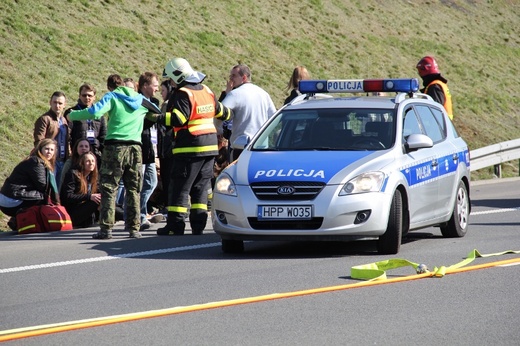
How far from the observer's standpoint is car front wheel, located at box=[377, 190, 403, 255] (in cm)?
1130

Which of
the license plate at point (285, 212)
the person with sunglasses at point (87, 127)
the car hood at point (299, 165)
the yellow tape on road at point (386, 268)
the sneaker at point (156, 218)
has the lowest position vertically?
the yellow tape on road at point (386, 268)

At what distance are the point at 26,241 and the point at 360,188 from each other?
168 inches

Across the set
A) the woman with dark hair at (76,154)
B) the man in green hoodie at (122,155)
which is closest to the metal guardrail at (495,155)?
the woman with dark hair at (76,154)

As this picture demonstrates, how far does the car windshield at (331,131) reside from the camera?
12055 mm

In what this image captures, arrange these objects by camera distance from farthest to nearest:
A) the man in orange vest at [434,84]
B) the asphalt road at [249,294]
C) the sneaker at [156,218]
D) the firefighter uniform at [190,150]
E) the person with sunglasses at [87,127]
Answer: the man in orange vest at [434,84] < the person with sunglasses at [87,127] < the sneaker at [156,218] < the firefighter uniform at [190,150] < the asphalt road at [249,294]

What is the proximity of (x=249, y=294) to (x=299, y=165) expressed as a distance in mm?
2562

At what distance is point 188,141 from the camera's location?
13523 mm

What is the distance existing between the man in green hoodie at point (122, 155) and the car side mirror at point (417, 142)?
3.19 meters

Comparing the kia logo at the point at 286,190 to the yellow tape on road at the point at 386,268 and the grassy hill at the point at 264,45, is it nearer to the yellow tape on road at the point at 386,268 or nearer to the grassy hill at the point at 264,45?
the yellow tape on road at the point at 386,268

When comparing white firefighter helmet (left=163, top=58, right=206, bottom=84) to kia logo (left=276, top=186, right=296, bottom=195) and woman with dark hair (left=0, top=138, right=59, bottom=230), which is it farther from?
kia logo (left=276, top=186, right=296, bottom=195)

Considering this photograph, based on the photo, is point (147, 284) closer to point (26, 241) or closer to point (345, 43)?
point (26, 241)

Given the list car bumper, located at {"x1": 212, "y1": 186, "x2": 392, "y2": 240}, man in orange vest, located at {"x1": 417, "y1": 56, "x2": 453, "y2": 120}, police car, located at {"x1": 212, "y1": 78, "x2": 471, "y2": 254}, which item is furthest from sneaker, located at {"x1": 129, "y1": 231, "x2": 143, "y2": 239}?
man in orange vest, located at {"x1": 417, "y1": 56, "x2": 453, "y2": 120}

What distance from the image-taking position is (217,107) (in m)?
13.8

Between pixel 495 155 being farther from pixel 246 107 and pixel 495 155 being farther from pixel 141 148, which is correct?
pixel 141 148
